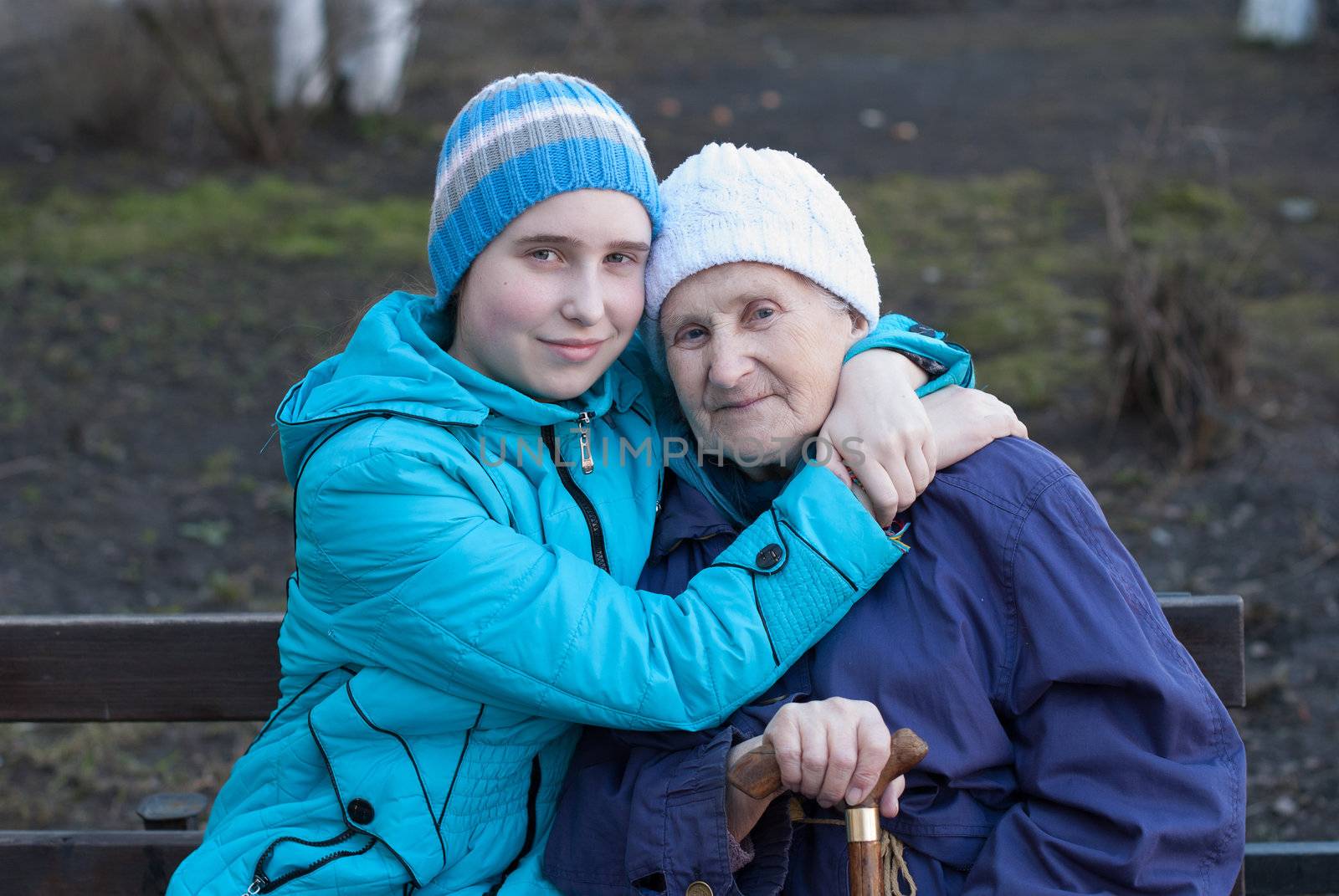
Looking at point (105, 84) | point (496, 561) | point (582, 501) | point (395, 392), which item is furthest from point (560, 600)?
point (105, 84)

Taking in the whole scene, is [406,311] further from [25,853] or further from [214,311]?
[214,311]

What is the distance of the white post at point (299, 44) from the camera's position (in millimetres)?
10570

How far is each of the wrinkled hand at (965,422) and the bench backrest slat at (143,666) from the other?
1.44 meters

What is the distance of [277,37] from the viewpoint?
10711 mm

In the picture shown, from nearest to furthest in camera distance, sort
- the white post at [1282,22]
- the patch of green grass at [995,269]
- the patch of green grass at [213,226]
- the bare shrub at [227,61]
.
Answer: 1. the patch of green grass at [995,269]
2. the patch of green grass at [213,226]
3. the bare shrub at [227,61]
4. the white post at [1282,22]

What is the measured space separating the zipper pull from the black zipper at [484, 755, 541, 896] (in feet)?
1.68

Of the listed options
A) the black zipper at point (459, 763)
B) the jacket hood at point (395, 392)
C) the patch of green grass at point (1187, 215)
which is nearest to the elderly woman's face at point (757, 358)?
the jacket hood at point (395, 392)

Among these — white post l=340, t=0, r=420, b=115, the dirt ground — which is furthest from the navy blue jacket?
white post l=340, t=0, r=420, b=115

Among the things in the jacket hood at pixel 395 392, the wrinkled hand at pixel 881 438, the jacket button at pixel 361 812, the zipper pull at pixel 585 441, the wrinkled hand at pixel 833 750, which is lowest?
the jacket button at pixel 361 812

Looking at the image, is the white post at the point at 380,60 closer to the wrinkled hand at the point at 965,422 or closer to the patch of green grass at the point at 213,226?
the patch of green grass at the point at 213,226

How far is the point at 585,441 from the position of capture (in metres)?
2.38

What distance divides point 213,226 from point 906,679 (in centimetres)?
749

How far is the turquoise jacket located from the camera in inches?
82.9

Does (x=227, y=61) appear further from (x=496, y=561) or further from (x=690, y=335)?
(x=496, y=561)
